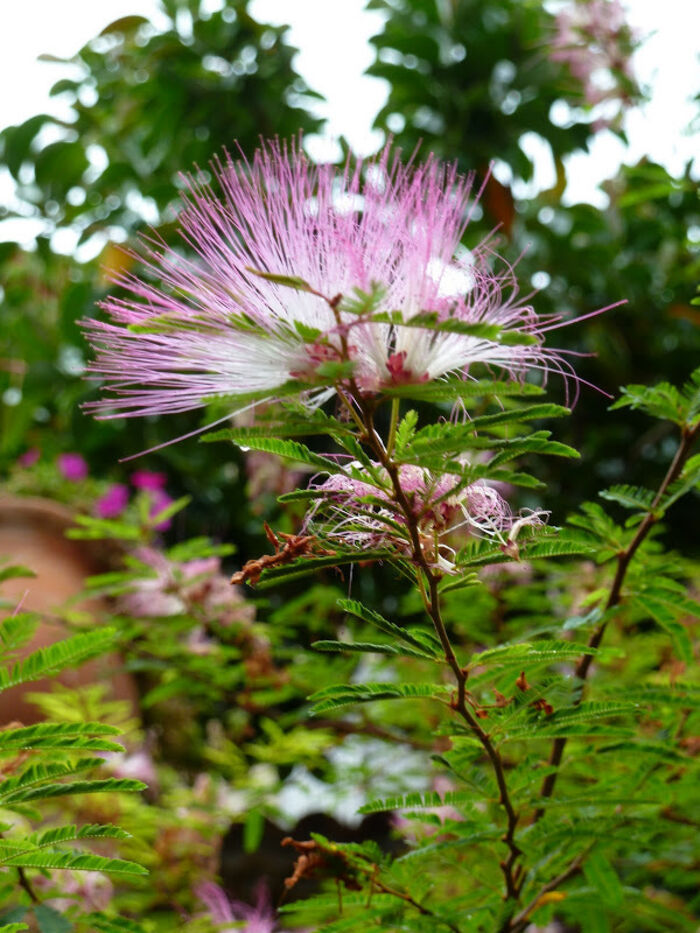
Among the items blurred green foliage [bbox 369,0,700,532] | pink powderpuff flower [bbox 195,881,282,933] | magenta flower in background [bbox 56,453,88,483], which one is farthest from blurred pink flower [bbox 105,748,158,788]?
blurred green foliage [bbox 369,0,700,532]

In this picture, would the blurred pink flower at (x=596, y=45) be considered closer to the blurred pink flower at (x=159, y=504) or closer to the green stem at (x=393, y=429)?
the blurred pink flower at (x=159, y=504)

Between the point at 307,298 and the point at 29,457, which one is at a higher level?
the point at 307,298

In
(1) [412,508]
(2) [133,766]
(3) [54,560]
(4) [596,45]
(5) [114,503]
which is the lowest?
(2) [133,766]

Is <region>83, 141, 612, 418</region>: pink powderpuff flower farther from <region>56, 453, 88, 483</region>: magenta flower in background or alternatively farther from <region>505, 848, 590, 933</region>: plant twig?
<region>56, 453, 88, 483</region>: magenta flower in background

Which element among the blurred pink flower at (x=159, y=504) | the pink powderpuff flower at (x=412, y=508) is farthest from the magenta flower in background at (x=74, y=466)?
the pink powderpuff flower at (x=412, y=508)

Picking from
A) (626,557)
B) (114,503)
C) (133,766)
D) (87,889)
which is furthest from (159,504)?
(626,557)

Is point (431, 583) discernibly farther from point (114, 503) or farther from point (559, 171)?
point (559, 171)
